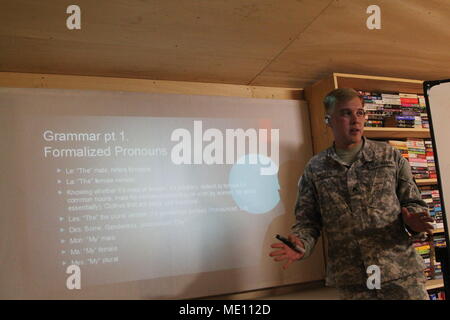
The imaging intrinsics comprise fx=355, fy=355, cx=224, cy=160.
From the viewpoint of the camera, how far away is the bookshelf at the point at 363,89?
8.53 ft

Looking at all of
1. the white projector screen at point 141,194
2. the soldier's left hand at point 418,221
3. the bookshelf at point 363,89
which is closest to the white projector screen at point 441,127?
Answer: the soldier's left hand at point 418,221

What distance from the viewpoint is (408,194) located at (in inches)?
66.7

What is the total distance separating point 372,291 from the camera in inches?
65.2

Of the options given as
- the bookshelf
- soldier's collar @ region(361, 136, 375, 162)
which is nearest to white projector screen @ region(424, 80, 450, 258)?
soldier's collar @ region(361, 136, 375, 162)

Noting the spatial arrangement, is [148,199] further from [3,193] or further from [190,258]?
[3,193]

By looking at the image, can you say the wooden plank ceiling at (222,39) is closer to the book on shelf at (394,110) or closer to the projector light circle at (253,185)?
the book on shelf at (394,110)

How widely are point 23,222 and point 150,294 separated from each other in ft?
2.88

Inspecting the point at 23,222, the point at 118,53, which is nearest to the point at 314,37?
the point at 118,53

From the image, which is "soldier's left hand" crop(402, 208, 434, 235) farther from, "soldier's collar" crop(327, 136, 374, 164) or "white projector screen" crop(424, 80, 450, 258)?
"soldier's collar" crop(327, 136, 374, 164)

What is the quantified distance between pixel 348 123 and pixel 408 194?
17.6 inches

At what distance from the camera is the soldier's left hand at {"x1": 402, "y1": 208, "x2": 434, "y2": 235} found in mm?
1502

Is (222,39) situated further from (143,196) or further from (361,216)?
(361,216)

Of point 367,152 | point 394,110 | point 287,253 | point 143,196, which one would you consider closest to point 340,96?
point 367,152
